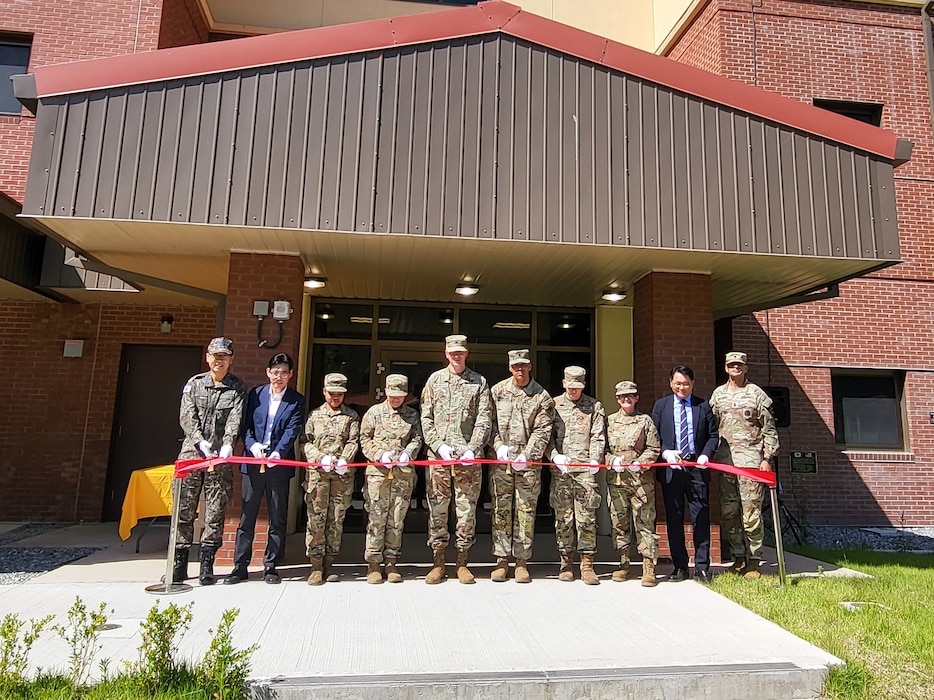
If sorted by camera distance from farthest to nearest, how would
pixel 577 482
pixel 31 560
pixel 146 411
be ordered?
pixel 146 411, pixel 31 560, pixel 577 482

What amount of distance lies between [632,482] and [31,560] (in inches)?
240

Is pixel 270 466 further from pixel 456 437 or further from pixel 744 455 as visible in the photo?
pixel 744 455

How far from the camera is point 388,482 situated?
5.54 m

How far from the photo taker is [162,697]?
9.81 ft

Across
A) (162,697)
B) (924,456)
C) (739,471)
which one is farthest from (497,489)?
(924,456)

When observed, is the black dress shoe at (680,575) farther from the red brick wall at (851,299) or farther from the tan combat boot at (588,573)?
the red brick wall at (851,299)

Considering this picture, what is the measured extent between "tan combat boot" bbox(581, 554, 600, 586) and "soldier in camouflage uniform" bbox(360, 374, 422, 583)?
1.63 m

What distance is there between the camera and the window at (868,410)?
10383 mm

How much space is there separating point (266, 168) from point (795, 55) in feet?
31.9

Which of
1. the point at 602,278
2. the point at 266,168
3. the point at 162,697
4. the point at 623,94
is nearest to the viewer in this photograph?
the point at 162,697

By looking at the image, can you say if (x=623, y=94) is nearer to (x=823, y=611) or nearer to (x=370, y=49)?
(x=370, y=49)

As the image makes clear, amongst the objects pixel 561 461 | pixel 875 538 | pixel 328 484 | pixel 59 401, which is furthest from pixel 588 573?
pixel 59 401

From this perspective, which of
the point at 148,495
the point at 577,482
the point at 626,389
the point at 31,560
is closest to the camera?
the point at 577,482

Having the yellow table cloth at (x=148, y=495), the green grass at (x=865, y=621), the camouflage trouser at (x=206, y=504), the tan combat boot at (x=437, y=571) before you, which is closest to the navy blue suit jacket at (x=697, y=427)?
the green grass at (x=865, y=621)
